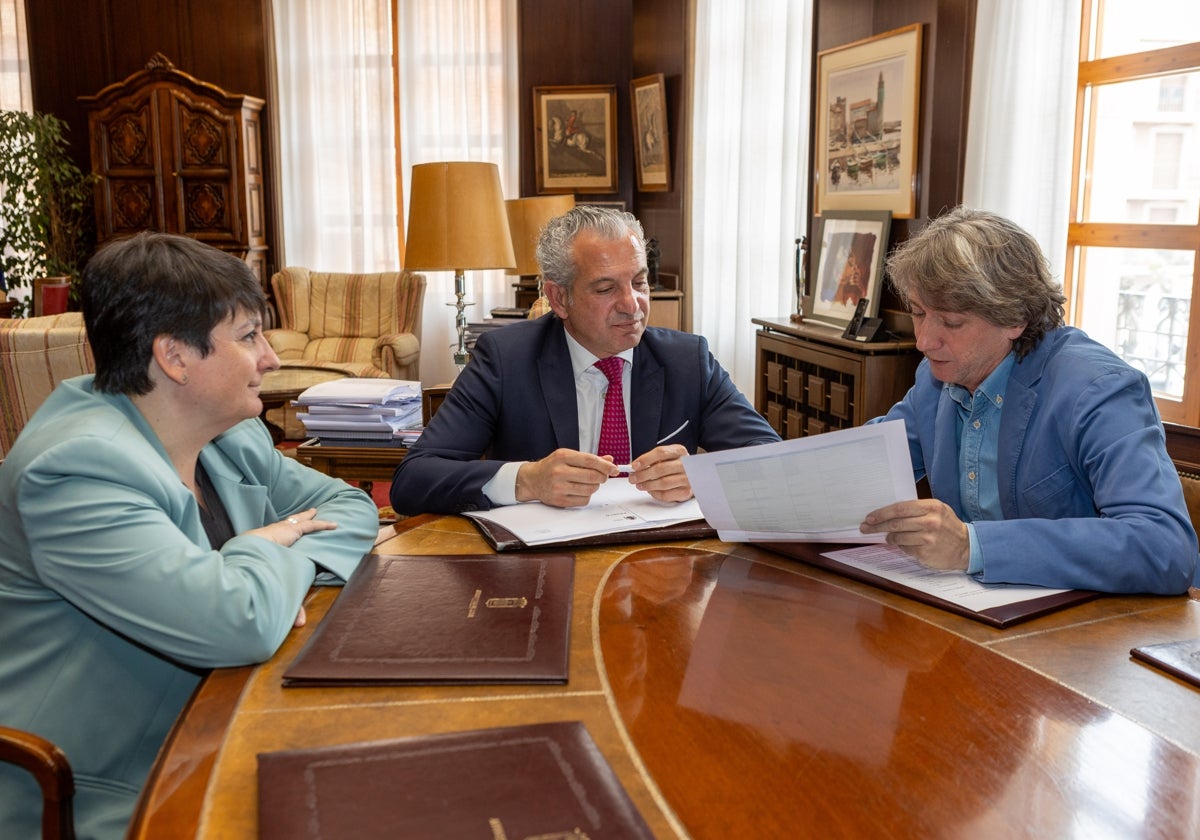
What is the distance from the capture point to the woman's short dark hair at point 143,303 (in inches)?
60.2

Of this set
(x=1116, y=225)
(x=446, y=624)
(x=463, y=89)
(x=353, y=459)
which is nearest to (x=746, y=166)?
(x=1116, y=225)

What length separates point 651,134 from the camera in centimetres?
716

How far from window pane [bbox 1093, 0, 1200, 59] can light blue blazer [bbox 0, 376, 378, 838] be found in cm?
321

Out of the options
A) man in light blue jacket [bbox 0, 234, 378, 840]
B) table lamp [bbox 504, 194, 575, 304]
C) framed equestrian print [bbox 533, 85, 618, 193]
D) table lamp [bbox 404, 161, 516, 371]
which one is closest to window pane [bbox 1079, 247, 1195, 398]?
table lamp [bbox 404, 161, 516, 371]

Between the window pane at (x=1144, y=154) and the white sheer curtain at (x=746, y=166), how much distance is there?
1874 millimetres

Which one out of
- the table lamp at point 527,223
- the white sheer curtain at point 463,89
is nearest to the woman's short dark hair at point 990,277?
the table lamp at point 527,223

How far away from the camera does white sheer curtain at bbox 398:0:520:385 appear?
7844mm

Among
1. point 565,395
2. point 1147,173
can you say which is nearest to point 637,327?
point 565,395

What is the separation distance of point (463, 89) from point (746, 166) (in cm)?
308

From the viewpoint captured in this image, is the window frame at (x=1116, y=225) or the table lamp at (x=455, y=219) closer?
the window frame at (x=1116, y=225)

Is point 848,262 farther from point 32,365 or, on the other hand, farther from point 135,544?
point 135,544

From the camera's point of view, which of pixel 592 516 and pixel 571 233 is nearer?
pixel 592 516

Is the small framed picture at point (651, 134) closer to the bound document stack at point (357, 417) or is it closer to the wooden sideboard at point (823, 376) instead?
the wooden sideboard at point (823, 376)

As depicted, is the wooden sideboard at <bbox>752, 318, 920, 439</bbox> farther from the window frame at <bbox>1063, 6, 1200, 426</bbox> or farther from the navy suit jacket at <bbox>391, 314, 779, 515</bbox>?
the navy suit jacket at <bbox>391, 314, 779, 515</bbox>
